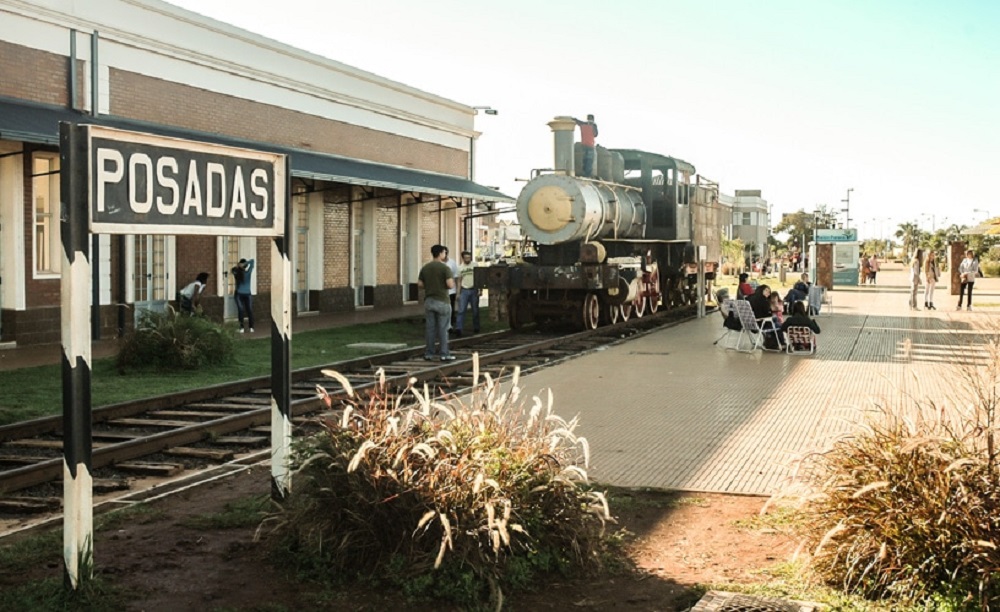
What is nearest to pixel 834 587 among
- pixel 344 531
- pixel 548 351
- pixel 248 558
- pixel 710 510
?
pixel 710 510

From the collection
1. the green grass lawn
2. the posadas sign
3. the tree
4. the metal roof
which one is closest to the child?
the green grass lawn

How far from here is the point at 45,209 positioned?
776 inches

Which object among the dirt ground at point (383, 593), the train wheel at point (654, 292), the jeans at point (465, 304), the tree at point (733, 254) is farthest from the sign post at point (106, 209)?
the tree at point (733, 254)

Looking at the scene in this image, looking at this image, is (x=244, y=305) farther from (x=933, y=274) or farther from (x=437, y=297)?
(x=933, y=274)

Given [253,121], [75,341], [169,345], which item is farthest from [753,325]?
[75,341]

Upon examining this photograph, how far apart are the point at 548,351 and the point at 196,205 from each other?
43.9 ft

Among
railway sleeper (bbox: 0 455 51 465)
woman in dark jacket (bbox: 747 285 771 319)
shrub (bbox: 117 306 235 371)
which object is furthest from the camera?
woman in dark jacket (bbox: 747 285 771 319)

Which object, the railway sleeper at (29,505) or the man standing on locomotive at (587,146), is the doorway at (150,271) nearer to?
the man standing on locomotive at (587,146)

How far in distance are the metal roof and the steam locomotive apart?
4521 mm

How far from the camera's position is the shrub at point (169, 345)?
1539 centimetres

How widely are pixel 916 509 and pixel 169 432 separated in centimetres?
673

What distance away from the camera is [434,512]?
5.34m

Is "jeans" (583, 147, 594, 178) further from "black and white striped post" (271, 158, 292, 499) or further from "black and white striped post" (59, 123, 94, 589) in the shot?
"black and white striped post" (59, 123, 94, 589)

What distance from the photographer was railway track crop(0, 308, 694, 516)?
8.25m
